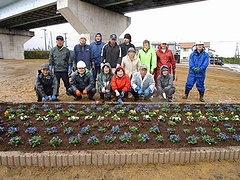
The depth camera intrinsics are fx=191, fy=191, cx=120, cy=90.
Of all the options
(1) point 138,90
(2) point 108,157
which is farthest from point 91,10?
(2) point 108,157

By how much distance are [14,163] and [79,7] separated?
11772 millimetres

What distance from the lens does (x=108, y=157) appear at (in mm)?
2414

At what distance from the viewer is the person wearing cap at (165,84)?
4.89 m

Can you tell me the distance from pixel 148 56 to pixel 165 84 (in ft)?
2.92

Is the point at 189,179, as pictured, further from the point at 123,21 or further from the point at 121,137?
the point at 123,21

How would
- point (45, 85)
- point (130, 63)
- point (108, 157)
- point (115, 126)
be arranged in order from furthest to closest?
point (130, 63), point (45, 85), point (115, 126), point (108, 157)

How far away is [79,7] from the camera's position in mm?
12281

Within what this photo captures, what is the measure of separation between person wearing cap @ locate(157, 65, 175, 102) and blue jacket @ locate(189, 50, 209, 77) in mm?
881

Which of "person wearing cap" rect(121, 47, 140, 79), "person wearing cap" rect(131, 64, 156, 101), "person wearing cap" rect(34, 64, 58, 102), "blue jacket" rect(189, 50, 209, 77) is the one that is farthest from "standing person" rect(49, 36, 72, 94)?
"blue jacket" rect(189, 50, 209, 77)

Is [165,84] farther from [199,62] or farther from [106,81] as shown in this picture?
[106,81]

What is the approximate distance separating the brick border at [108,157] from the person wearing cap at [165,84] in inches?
96.0

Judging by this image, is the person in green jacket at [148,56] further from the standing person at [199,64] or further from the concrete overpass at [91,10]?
the concrete overpass at [91,10]

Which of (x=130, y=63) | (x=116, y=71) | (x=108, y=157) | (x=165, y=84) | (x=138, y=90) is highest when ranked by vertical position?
(x=130, y=63)

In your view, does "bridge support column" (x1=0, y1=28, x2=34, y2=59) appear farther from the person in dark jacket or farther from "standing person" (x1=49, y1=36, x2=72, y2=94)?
the person in dark jacket
